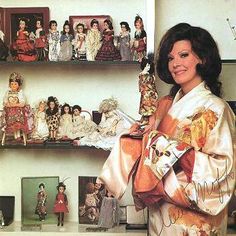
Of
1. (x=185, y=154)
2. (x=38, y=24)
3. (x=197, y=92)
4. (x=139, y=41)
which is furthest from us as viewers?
(x=38, y=24)

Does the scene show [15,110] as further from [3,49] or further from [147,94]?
[147,94]

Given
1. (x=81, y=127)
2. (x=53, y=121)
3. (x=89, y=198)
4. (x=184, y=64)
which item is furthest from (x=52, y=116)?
(x=184, y=64)

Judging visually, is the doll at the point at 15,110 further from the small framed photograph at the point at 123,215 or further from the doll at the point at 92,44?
the small framed photograph at the point at 123,215

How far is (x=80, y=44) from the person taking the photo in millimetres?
2162

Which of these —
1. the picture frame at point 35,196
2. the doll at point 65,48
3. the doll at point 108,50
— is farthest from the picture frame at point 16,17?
the picture frame at point 35,196

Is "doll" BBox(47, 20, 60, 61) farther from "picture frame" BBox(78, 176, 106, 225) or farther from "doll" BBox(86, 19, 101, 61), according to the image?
"picture frame" BBox(78, 176, 106, 225)

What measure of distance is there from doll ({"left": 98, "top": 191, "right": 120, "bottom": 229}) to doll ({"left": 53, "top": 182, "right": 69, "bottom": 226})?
0.55ft

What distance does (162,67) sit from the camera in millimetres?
1773

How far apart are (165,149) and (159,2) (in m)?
0.96

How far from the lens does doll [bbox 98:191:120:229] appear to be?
2186 mm

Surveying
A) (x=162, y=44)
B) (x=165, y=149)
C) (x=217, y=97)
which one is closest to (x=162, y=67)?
(x=162, y=44)

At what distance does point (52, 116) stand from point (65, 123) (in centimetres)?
6

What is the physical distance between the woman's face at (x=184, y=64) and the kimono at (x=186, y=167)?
33 mm

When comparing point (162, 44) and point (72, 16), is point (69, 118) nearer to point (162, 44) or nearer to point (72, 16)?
point (72, 16)
